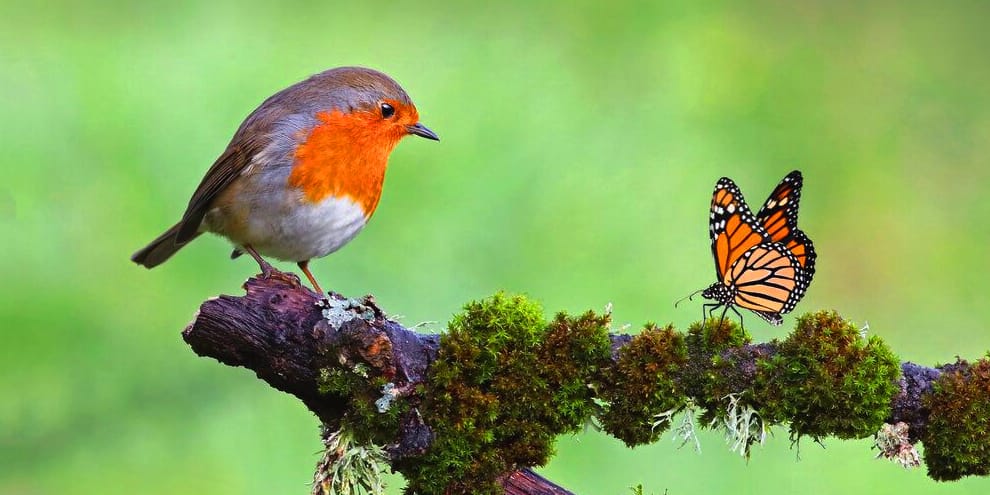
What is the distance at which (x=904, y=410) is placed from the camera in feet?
12.0

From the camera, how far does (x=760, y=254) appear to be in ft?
12.9

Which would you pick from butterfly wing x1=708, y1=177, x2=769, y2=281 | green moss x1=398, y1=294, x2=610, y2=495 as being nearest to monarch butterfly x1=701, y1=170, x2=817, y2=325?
butterfly wing x1=708, y1=177, x2=769, y2=281

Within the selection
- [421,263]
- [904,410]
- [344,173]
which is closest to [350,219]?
[344,173]

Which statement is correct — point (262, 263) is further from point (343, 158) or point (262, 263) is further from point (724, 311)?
point (724, 311)

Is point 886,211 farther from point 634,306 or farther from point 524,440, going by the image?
point 524,440

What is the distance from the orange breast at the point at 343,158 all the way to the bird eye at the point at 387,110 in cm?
4

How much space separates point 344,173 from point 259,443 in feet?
8.35

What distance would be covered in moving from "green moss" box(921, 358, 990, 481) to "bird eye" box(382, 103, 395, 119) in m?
2.11

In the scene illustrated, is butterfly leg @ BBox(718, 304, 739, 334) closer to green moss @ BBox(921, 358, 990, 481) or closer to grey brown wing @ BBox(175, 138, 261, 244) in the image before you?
green moss @ BBox(921, 358, 990, 481)

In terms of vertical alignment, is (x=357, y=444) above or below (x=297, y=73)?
below

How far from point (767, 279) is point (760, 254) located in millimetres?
Answer: 81

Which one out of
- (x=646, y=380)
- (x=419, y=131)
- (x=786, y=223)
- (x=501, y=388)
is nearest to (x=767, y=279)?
(x=786, y=223)

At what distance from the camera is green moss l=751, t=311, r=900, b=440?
11.8ft

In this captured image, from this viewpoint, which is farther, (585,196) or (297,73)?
(297,73)
